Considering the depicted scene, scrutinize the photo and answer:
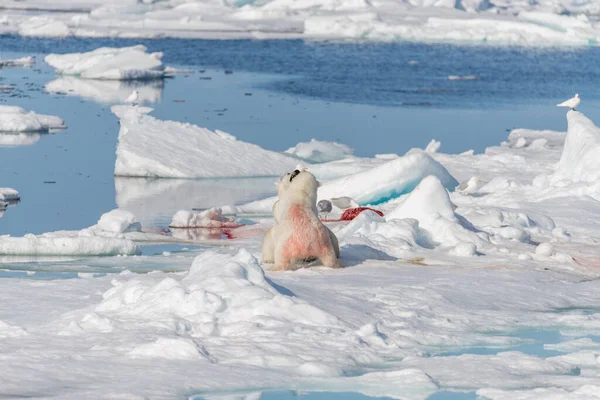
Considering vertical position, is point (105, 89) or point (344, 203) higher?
point (344, 203)

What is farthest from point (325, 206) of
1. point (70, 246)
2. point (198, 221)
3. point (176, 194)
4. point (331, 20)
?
point (331, 20)

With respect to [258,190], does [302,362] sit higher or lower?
higher

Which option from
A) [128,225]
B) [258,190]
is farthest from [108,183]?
[128,225]

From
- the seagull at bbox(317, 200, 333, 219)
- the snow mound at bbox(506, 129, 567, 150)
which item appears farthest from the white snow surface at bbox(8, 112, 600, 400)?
the snow mound at bbox(506, 129, 567, 150)

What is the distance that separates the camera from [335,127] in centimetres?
2017

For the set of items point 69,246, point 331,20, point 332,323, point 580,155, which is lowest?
point 69,246

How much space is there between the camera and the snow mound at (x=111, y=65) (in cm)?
2888

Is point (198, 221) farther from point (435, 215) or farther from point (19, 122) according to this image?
point (19, 122)

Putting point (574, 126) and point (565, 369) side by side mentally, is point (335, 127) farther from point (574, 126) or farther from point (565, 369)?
point (565, 369)

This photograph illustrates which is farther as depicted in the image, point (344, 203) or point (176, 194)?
point (176, 194)

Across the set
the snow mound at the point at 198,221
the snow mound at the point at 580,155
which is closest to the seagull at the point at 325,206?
the snow mound at the point at 198,221

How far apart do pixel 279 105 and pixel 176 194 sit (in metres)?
10.4

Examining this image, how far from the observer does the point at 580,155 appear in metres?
12.6

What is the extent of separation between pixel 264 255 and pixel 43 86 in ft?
65.1
